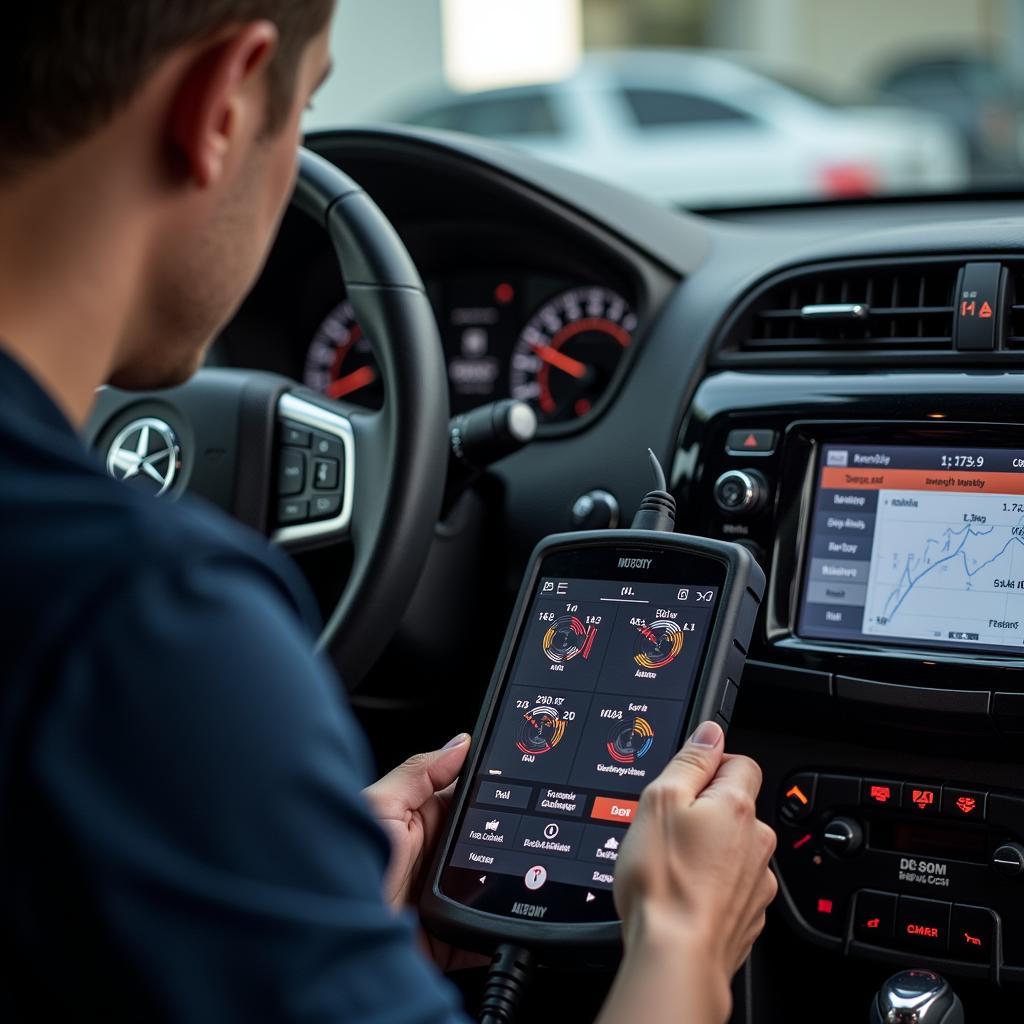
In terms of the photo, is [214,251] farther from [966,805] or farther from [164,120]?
[966,805]

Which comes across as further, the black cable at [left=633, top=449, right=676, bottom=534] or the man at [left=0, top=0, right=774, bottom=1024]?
the black cable at [left=633, top=449, right=676, bottom=534]

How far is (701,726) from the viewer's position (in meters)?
1.28

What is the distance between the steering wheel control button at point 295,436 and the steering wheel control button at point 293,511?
0.24 ft

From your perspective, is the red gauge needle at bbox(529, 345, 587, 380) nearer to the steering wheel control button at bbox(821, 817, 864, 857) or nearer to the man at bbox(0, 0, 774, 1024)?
the steering wheel control button at bbox(821, 817, 864, 857)

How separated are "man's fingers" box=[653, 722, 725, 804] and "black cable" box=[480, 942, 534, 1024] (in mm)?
246

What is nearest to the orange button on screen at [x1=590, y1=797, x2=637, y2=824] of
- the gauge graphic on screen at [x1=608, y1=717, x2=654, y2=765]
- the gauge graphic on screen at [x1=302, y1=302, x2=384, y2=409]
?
the gauge graphic on screen at [x1=608, y1=717, x2=654, y2=765]

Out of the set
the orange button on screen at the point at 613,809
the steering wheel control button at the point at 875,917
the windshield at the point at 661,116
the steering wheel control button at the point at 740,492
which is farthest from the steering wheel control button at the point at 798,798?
the windshield at the point at 661,116

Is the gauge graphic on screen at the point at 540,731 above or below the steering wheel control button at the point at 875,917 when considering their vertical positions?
above

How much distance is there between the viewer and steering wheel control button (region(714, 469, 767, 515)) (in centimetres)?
177

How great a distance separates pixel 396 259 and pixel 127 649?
1.11 m

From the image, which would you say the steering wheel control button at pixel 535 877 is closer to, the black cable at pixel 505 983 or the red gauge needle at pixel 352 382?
the black cable at pixel 505 983

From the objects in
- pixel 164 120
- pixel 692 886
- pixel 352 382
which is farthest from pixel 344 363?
pixel 164 120

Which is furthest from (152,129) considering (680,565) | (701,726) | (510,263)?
(510,263)

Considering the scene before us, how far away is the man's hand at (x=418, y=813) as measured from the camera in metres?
1.40
